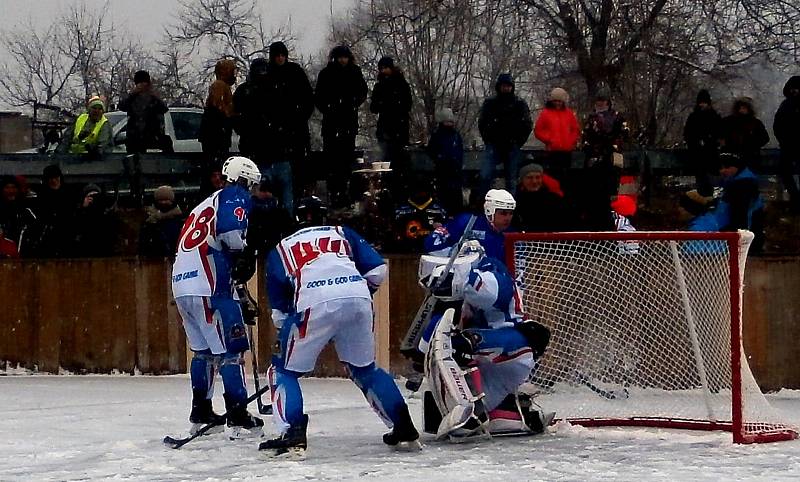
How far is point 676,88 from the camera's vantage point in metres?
22.7

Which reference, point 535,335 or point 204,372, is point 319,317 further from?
point 535,335

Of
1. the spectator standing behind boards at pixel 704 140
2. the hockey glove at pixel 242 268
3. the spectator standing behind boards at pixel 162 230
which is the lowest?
the hockey glove at pixel 242 268

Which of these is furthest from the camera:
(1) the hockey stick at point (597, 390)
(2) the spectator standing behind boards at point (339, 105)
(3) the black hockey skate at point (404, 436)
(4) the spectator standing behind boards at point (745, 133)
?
(4) the spectator standing behind boards at point (745, 133)

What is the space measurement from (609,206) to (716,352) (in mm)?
3455

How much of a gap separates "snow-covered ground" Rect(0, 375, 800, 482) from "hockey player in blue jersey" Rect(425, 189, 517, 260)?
53.6 inches

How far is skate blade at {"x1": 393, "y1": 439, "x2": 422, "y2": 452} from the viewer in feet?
29.1

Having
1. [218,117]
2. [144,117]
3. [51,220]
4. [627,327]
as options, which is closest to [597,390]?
[627,327]

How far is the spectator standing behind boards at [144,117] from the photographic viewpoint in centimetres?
1616

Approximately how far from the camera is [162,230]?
13.8 meters

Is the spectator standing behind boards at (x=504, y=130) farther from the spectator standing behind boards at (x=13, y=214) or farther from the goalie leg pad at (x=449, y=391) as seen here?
the goalie leg pad at (x=449, y=391)

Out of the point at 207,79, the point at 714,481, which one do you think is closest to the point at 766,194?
the point at 714,481

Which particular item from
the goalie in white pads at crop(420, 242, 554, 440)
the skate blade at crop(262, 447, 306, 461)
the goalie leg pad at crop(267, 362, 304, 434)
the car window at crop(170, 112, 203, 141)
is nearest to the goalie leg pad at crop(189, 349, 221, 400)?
the goalie leg pad at crop(267, 362, 304, 434)

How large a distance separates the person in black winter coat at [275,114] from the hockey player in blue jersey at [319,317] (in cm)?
580

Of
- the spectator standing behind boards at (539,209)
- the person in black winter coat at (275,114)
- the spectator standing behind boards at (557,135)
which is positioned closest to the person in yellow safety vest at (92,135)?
the person in black winter coat at (275,114)
